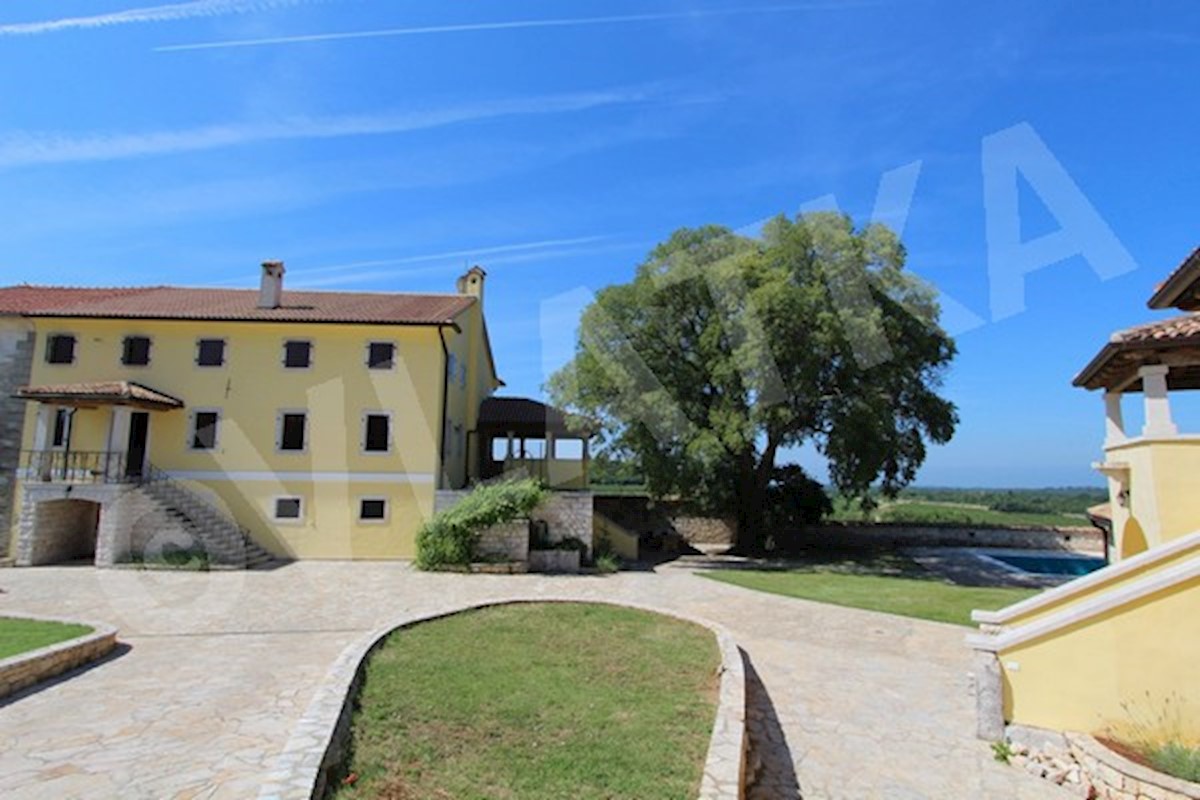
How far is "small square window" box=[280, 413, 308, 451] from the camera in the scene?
18.8 meters

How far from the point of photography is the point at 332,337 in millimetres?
19125

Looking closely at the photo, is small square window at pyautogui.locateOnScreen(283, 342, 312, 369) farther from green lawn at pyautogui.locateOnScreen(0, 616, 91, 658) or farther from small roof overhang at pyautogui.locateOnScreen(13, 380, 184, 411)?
green lawn at pyautogui.locateOnScreen(0, 616, 91, 658)

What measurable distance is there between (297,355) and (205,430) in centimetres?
335

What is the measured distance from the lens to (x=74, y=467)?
17938mm

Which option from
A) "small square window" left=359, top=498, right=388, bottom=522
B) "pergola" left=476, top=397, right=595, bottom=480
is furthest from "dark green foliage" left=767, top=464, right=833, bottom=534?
"small square window" left=359, top=498, right=388, bottom=522

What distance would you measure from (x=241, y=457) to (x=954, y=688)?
18.2 m

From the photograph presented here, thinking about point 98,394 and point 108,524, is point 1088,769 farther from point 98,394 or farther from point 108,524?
point 98,394

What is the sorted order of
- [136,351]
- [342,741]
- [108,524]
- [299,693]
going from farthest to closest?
[136,351], [108,524], [299,693], [342,741]

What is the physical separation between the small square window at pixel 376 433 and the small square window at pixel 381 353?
1.61 meters

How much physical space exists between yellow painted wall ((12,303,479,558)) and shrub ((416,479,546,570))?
1.82m

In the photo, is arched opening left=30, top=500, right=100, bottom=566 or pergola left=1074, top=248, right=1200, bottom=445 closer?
pergola left=1074, top=248, right=1200, bottom=445

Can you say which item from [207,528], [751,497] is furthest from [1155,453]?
[207,528]

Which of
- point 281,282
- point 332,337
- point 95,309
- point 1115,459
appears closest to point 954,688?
point 1115,459

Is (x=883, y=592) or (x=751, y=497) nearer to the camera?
(x=883, y=592)
